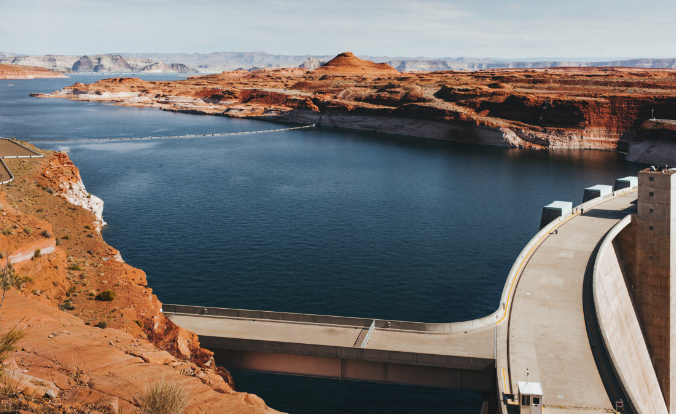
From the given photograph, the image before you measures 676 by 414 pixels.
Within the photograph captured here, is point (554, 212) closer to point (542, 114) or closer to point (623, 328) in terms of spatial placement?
point (623, 328)

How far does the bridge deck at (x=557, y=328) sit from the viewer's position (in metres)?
29.9

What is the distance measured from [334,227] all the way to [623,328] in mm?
35879

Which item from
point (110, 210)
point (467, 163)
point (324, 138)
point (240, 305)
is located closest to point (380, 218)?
point (240, 305)

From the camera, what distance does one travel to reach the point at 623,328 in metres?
51.0

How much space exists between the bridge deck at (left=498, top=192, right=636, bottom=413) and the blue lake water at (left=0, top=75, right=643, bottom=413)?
618 centimetres

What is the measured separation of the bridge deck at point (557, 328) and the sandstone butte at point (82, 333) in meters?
17.0

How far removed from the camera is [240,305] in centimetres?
4966

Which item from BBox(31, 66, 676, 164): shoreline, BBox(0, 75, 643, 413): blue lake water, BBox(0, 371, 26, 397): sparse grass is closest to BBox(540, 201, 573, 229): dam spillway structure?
BBox(0, 75, 643, 413): blue lake water

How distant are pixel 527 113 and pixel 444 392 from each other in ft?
464

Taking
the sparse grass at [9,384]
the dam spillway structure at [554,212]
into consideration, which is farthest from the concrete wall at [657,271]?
the sparse grass at [9,384]

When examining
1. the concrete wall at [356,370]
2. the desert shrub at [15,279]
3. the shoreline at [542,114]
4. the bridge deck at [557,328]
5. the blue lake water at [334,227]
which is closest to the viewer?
the desert shrub at [15,279]

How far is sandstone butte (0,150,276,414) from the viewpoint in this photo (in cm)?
1859

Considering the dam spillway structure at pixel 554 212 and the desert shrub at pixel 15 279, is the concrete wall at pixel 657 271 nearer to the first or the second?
the dam spillway structure at pixel 554 212

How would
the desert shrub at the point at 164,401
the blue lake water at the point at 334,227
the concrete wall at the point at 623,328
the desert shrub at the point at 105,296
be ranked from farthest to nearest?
1. the blue lake water at the point at 334,227
2. the concrete wall at the point at 623,328
3. the desert shrub at the point at 105,296
4. the desert shrub at the point at 164,401
